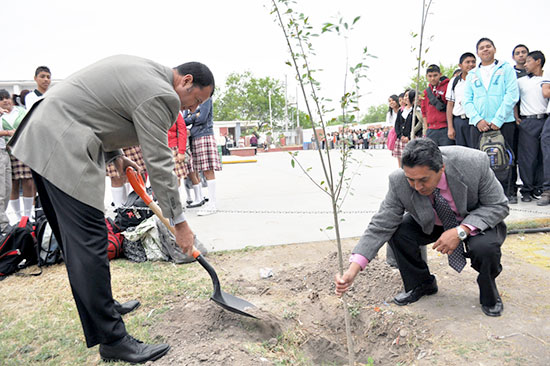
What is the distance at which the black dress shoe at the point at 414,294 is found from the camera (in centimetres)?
275

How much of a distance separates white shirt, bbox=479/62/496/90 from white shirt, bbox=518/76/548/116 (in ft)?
1.62

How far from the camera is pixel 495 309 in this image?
249 centimetres

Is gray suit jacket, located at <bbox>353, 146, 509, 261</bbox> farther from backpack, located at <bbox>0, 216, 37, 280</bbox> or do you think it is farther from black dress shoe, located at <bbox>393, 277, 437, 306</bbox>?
backpack, located at <bbox>0, 216, 37, 280</bbox>

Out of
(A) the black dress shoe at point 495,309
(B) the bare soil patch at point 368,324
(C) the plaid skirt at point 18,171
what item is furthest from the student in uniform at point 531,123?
(C) the plaid skirt at point 18,171

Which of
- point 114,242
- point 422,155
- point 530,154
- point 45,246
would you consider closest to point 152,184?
point 422,155

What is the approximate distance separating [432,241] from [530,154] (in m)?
3.66

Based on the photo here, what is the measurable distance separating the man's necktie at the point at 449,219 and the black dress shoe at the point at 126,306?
2197 millimetres

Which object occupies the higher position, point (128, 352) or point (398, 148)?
point (398, 148)

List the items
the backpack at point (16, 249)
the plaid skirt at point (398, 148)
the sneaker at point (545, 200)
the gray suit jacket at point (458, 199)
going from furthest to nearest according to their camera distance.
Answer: the plaid skirt at point (398, 148) → the sneaker at point (545, 200) → the backpack at point (16, 249) → the gray suit jacket at point (458, 199)

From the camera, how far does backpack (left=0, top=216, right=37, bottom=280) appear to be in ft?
11.7

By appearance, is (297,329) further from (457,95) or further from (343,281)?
(457,95)

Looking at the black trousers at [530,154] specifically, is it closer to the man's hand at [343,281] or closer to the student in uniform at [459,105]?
the student in uniform at [459,105]

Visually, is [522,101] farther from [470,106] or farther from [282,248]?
[282,248]

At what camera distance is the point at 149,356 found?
7.04ft
